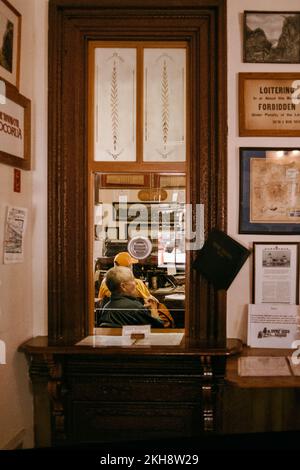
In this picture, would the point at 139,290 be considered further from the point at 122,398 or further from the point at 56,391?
the point at 56,391

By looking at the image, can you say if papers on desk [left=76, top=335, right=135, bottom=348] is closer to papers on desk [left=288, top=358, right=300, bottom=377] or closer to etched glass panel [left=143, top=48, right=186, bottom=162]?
papers on desk [left=288, top=358, right=300, bottom=377]

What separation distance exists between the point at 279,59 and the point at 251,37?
0.21 metres

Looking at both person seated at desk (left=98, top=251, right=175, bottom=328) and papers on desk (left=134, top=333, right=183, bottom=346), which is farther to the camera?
person seated at desk (left=98, top=251, right=175, bottom=328)

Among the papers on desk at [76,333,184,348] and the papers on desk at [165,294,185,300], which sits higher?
the papers on desk at [165,294,185,300]

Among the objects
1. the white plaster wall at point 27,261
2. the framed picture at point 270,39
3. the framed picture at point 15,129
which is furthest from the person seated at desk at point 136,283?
the framed picture at point 270,39

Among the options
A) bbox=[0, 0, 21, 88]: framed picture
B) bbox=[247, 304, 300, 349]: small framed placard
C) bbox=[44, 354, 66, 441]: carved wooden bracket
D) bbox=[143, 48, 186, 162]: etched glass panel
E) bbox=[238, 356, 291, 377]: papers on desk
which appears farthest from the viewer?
bbox=[143, 48, 186, 162]: etched glass panel

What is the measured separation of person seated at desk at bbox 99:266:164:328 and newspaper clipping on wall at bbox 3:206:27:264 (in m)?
0.58

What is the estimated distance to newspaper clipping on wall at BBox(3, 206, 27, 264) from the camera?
8.23 feet

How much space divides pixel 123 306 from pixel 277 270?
958 mm

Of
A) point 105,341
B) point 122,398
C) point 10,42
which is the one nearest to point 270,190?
point 105,341

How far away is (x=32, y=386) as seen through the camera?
275cm

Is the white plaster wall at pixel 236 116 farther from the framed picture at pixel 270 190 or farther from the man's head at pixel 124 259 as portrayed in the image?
the man's head at pixel 124 259

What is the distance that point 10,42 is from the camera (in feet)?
8.32

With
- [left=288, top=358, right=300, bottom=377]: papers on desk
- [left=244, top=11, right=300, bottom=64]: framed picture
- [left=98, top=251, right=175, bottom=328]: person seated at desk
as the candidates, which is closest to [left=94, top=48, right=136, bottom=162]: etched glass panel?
[left=98, top=251, right=175, bottom=328]: person seated at desk
